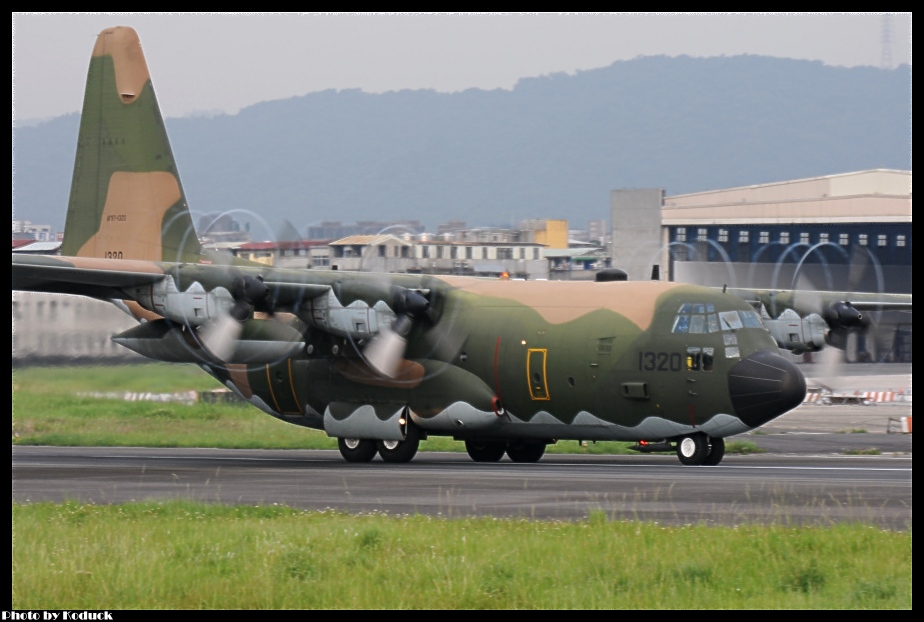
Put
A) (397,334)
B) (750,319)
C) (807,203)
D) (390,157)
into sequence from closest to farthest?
(750,319) → (397,334) → (807,203) → (390,157)

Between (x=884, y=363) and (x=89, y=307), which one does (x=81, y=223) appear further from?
(x=884, y=363)

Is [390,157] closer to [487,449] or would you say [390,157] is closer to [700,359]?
[487,449]

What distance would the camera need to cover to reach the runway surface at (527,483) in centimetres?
1808

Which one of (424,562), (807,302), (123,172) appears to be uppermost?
(123,172)

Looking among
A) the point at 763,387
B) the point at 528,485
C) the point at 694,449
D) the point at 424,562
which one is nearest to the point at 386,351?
the point at 528,485

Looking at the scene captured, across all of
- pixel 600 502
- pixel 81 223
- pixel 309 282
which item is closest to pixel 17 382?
pixel 81 223

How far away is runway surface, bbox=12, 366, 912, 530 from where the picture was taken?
1808cm

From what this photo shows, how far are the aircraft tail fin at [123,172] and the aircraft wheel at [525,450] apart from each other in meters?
10.3

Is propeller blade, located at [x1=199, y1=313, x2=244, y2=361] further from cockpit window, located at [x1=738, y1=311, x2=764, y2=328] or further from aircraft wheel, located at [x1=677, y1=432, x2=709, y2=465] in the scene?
cockpit window, located at [x1=738, y1=311, x2=764, y2=328]

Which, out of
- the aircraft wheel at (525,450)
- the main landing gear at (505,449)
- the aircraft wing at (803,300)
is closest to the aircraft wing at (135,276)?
the main landing gear at (505,449)

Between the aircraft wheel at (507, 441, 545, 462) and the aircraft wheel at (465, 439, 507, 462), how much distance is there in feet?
0.74

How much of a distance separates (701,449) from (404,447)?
22.3ft

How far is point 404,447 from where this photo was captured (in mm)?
A: 27938

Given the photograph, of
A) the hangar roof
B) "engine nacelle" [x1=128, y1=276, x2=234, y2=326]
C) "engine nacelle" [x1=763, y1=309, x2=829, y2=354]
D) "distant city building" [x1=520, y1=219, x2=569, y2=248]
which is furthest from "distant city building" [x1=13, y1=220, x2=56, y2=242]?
the hangar roof
